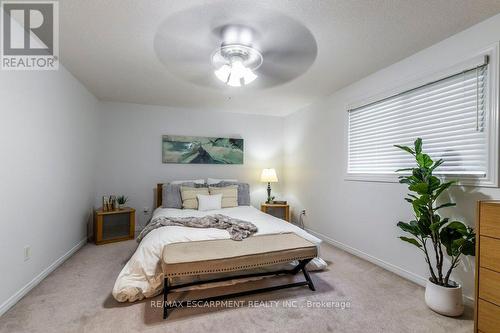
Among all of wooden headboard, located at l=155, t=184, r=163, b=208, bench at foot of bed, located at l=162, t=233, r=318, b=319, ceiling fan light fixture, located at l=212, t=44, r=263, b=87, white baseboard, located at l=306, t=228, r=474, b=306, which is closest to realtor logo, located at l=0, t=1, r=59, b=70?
ceiling fan light fixture, located at l=212, t=44, r=263, b=87

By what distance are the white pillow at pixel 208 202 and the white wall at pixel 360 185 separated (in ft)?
5.45

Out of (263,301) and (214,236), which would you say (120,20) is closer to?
(214,236)

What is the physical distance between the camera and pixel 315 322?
1.80m

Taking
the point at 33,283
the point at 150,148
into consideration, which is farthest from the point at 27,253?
the point at 150,148

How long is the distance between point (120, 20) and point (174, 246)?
1994 millimetres

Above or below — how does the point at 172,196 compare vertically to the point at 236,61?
below

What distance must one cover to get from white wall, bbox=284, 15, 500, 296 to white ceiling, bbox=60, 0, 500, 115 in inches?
5.7

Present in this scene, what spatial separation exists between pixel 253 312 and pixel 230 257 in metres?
0.47

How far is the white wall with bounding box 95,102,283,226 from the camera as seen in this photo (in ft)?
13.6

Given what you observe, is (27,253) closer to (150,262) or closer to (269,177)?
(150,262)

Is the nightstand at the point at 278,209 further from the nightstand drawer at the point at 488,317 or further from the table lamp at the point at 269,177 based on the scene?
the nightstand drawer at the point at 488,317

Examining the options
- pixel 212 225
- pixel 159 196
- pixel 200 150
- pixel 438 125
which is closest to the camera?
pixel 438 125

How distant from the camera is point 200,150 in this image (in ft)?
15.1

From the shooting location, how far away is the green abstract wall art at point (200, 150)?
14.5ft
